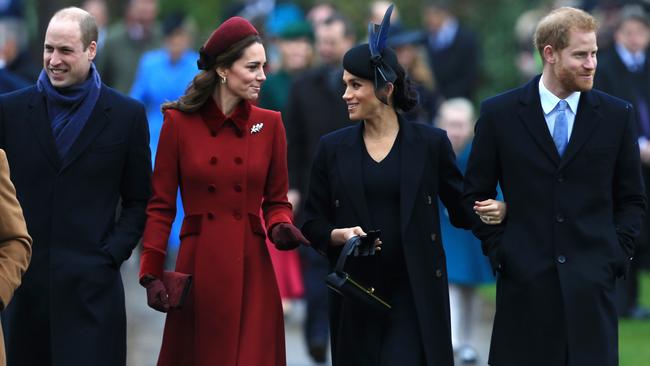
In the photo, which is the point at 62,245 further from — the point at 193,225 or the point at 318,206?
the point at 318,206

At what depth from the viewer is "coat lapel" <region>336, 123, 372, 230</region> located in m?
9.18

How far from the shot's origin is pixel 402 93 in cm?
939

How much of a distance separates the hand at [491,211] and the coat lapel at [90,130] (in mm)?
1871

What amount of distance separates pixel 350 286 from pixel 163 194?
1048mm

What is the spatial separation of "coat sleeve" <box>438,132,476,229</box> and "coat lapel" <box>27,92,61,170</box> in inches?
73.7

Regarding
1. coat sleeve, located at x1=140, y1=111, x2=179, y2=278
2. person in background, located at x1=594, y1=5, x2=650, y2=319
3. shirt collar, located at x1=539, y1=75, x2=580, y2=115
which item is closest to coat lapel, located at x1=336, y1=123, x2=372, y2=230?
coat sleeve, located at x1=140, y1=111, x2=179, y2=278

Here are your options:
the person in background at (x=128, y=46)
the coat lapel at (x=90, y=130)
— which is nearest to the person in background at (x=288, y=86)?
the person in background at (x=128, y=46)

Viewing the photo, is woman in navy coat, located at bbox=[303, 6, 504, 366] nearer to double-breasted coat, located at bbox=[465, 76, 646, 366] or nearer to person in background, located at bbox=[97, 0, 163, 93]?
double-breasted coat, located at bbox=[465, 76, 646, 366]

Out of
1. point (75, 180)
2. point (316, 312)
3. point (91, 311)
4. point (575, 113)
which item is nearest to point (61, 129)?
point (75, 180)

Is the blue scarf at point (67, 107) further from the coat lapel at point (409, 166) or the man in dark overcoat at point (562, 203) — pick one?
the man in dark overcoat at point (562, 203)

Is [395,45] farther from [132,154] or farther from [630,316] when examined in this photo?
[132,154]

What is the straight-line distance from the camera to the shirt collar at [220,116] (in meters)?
9.38

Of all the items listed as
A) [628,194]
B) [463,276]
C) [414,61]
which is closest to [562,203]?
[628,194]

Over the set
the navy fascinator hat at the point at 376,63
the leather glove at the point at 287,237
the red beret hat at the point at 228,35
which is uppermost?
the red beret hat at the point at 228,35
